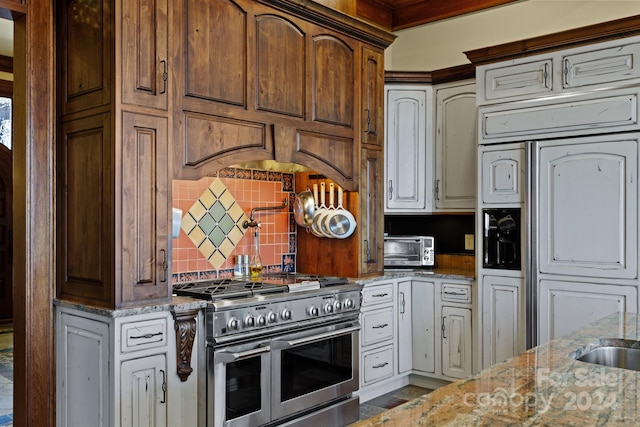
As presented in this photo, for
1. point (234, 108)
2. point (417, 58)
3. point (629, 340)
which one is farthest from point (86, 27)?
point (417, 58)

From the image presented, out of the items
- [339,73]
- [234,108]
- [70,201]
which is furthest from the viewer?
[339,73]

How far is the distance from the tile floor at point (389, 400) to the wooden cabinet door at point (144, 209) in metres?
1.73

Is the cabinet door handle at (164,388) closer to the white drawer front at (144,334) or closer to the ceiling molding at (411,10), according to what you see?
the white drawer front at (144,334)

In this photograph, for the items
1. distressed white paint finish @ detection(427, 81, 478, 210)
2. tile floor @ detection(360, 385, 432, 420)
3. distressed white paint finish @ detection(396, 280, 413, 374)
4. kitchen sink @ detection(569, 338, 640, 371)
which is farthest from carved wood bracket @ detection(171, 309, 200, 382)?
distressed white paint finish @ detection(427, 81, 478, 210)

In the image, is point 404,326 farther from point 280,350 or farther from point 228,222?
point 228,222

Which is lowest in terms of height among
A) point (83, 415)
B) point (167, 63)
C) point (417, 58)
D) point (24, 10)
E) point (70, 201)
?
point (83, 415)

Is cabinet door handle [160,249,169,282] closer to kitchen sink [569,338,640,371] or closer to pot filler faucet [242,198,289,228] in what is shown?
pot filler faucet [242,198,289,228]

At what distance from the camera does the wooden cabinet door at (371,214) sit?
3.93m

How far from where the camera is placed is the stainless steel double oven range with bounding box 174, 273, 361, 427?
2.82 metres

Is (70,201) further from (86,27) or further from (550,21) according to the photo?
(550,21)

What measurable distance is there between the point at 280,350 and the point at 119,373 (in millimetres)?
899

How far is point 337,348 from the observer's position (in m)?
3.50

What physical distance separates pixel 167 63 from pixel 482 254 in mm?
2468

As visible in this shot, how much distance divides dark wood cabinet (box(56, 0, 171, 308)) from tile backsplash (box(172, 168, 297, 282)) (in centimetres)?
64
